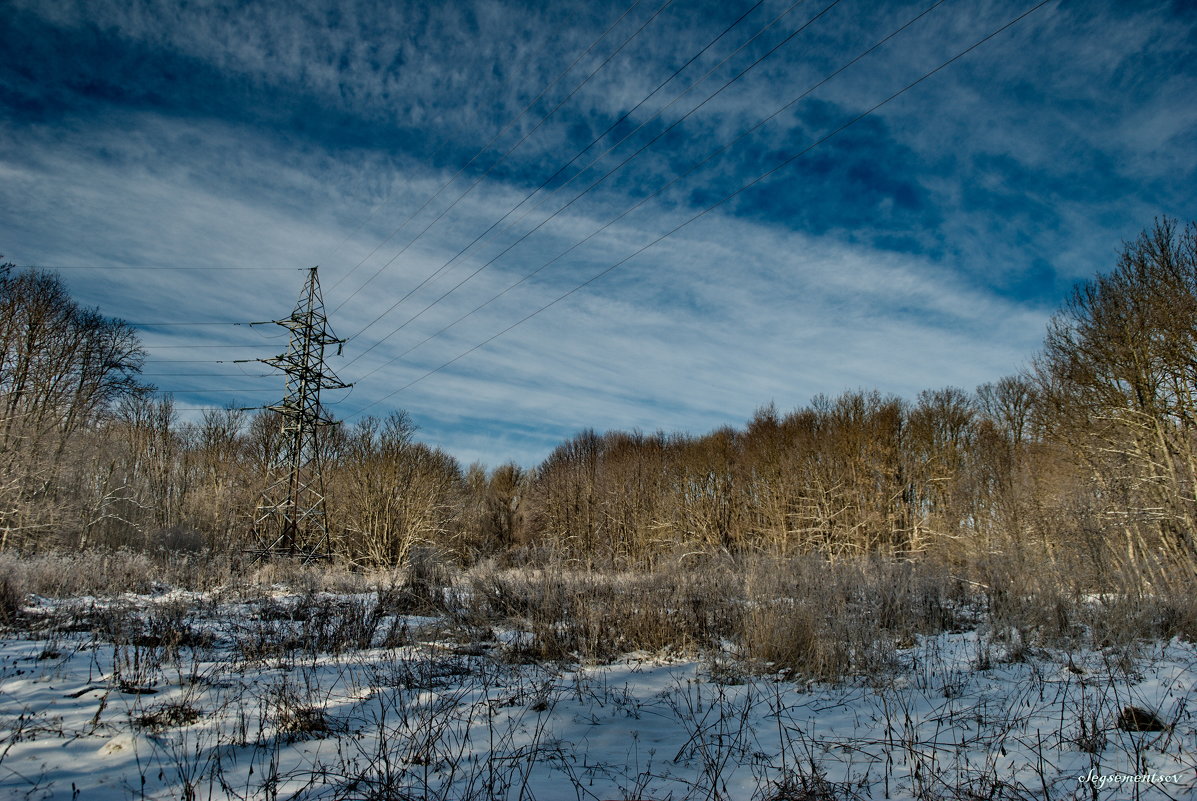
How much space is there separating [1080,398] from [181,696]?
66.2ft

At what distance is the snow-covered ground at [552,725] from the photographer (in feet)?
10.4

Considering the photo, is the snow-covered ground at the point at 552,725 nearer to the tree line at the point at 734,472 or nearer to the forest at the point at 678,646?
the forest at the point at 678,646

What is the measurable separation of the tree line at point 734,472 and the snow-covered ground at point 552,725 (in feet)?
16.4

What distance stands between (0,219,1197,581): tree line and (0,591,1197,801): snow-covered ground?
5.01 metres

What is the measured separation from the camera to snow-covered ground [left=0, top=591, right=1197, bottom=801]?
3.17 meters

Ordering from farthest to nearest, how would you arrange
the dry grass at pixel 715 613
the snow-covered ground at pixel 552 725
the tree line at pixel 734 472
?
the tree line at pixel 734 472
the dry grass at pixel 715 613
the snow-covered ground at pixel 552 725

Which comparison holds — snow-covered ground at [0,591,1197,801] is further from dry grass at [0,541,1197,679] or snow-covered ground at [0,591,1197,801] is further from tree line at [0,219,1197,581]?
tree line at [0,219,1197,581]

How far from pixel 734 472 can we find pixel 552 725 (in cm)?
2504

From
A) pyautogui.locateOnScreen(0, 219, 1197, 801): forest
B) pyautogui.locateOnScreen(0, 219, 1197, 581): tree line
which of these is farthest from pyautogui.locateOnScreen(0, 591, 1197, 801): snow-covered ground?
pyautogui.locateOnScreen(0, 219, 1197, 581): tree line

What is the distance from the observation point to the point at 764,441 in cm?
2773

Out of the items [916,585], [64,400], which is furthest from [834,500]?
[64,400]

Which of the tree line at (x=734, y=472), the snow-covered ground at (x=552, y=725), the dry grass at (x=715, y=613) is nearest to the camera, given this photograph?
the snow-covered ground at (x=552, y=725)

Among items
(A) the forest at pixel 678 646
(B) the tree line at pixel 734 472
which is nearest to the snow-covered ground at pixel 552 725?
(A) the forest at pixel 678 646

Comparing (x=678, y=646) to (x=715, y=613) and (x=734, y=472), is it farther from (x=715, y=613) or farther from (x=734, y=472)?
(x=734, y=472)
